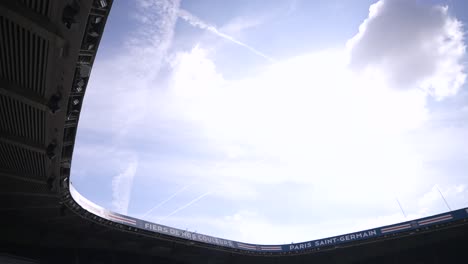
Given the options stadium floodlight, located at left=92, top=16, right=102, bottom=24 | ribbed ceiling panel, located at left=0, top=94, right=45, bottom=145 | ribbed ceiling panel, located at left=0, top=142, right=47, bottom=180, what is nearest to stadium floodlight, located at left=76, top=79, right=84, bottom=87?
ribbed ceiling panel, located at left=0, top=94, right=45, bottom=145

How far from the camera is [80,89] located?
12.7 meters

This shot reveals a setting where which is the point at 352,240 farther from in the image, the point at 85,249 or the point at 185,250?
the point at 85,249

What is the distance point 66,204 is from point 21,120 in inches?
405

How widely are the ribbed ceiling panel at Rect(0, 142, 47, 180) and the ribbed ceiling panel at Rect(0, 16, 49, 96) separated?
546 cm

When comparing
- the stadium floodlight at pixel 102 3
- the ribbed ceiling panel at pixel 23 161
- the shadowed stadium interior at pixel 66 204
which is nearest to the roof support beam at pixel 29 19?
the shadowed stadium interior at pixel 66 204

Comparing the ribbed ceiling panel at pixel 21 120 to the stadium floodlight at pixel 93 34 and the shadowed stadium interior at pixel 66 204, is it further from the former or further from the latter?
the stadium floodlight at pixel 93 34

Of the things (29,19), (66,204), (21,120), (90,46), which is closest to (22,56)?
(29,19)

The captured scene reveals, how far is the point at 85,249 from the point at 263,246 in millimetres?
19313

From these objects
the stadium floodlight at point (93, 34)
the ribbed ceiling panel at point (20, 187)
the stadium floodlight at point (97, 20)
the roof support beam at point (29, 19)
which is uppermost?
the ribbed ceiling panel at point (20, 187)

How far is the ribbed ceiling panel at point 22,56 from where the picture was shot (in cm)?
965

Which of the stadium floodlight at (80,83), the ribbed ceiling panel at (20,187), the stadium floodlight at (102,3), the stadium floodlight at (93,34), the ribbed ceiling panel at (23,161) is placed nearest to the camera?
the stadium floodlight at (102,3)

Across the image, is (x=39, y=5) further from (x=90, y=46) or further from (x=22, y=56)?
(x=22, y=56)

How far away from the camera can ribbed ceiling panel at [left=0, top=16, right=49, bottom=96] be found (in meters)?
9.65

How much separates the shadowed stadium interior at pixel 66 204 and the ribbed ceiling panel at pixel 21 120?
0.04 meters
